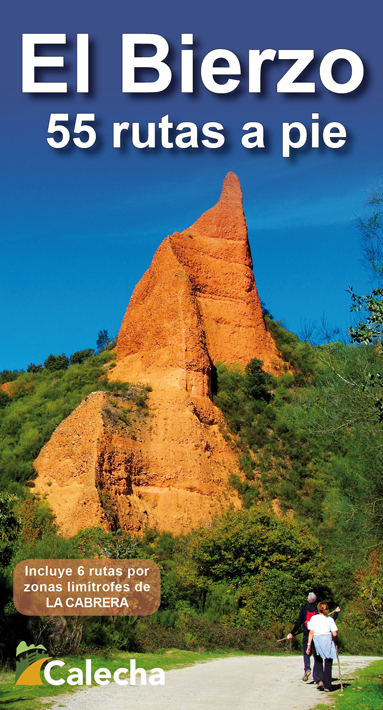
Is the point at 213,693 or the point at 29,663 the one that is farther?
the point at 29,663

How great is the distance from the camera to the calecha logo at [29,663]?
368 inches

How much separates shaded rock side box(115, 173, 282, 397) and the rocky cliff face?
0.08 m

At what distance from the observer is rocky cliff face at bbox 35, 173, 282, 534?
29.4 meters

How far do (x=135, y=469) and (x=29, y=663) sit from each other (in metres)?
20.9

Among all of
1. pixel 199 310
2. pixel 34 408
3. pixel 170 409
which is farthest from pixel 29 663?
pixel 34 408

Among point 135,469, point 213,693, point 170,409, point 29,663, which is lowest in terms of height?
point 213,693

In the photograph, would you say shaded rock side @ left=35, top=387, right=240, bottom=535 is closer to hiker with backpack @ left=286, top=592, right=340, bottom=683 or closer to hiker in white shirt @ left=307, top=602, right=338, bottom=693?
hiker with backpack @ left=286, top=592, right=340, bottom=683

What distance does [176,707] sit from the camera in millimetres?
7496

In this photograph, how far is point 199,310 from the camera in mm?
42156

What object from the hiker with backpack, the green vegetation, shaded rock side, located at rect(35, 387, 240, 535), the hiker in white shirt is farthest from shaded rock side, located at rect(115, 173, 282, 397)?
the hiker in white shirt

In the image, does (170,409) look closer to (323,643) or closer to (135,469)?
(135,469)

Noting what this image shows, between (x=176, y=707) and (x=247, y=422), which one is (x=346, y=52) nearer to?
(x=176, y=707)

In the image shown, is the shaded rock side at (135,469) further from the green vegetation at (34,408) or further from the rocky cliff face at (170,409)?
the green vegetation at (34,408)

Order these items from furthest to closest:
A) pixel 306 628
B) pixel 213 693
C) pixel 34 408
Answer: pixel 34 408
pixel 306 628
pixel 213 693
